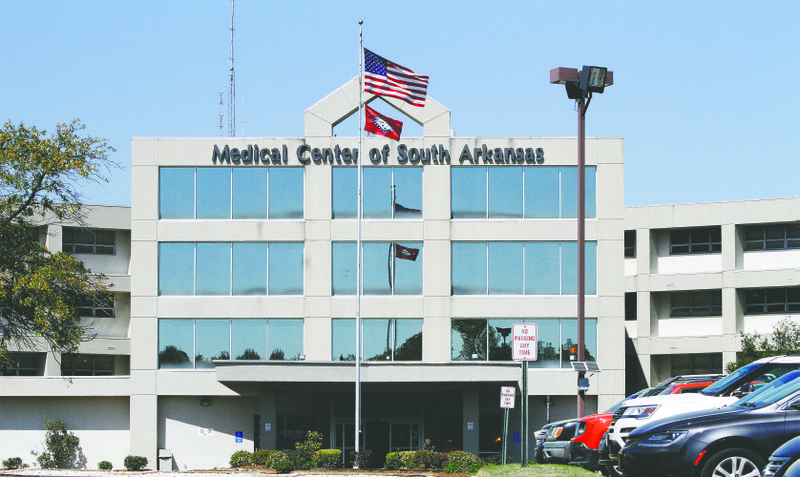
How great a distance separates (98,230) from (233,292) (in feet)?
37.8

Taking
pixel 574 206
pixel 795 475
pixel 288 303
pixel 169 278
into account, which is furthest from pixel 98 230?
pixel 795 475

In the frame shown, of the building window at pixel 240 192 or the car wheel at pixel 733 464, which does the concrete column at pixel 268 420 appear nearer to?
the building window at pixel 240 192

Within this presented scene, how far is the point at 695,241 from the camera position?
4962cm

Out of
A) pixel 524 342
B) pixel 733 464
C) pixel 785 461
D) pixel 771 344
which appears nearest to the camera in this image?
pixel 785 461

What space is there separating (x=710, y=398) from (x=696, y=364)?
1307 inches

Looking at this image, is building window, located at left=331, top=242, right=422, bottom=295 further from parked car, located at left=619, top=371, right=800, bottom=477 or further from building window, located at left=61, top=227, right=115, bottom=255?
parked car, located at left=619, top=371, right=800, bottom=477

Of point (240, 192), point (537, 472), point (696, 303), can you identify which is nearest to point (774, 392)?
point (537, 472)

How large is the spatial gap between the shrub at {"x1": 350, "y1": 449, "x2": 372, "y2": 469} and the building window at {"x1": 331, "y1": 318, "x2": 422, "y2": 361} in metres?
5.52

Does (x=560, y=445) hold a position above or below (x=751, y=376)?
below

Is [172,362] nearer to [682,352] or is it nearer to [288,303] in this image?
[288,303]

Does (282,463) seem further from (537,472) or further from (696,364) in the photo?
(696,364)

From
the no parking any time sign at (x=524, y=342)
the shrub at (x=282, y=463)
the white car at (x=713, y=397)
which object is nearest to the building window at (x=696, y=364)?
the shrub at (x=282, y=463)

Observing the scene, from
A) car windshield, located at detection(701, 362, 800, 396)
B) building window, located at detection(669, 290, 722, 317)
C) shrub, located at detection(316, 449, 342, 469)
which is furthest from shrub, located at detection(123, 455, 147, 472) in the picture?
car windshield, located at detection(701, 362, 800, 396)

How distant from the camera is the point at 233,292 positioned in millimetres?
42094
